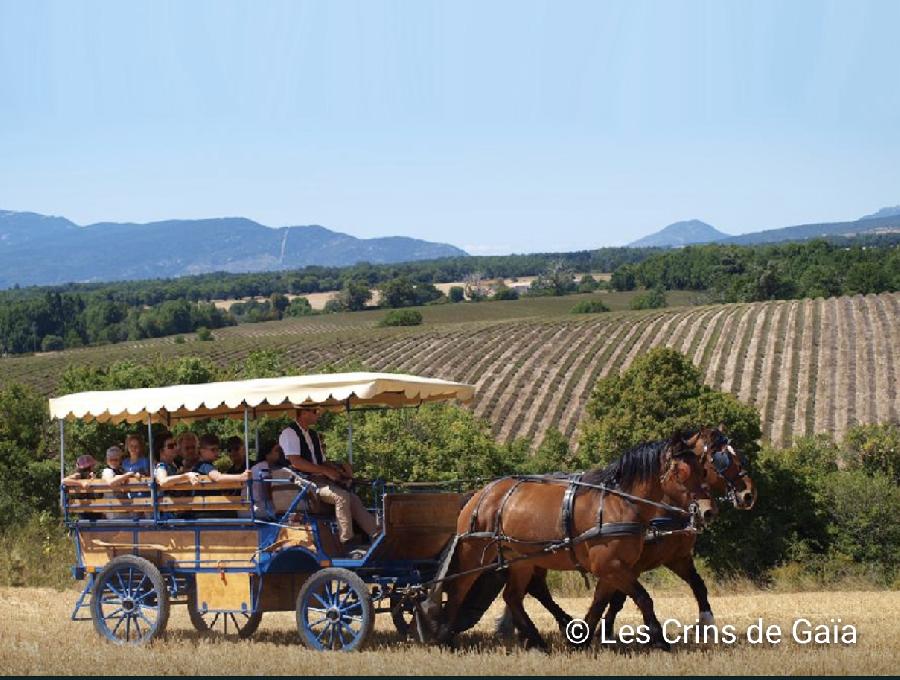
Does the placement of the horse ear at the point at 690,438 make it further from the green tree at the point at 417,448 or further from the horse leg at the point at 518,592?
the green tree at the point at 417,448

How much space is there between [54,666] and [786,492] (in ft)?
90.4

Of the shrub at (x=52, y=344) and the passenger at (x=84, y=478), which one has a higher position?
the passenger at (x=84, y=478)

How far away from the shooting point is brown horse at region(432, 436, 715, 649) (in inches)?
462

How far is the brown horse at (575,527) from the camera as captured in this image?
11.7m

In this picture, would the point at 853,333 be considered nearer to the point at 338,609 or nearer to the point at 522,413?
the point at 522,413

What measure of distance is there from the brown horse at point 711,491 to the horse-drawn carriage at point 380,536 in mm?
16

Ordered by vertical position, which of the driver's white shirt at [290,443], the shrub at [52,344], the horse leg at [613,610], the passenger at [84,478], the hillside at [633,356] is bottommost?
the shrub at [52,344]

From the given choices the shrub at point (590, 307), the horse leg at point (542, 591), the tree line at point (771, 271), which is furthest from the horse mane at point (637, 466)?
the shrub at point (590, 307)

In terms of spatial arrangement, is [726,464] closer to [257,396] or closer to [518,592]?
[518,592]

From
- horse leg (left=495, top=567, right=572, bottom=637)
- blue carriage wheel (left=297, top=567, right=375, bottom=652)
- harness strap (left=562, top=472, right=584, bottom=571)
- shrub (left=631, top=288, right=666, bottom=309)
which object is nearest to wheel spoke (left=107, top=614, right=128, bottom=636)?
blue carriage wheel (left=297, top=567, right=375, bottom=652)

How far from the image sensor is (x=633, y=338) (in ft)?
260

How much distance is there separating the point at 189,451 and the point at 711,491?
5.41 m

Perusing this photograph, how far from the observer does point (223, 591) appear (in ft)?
41.8

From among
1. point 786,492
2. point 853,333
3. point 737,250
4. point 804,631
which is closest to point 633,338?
point 853,333
